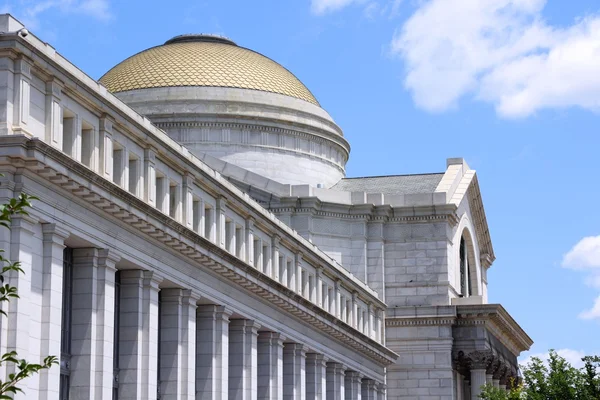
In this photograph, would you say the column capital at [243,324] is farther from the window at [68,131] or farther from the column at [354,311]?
the column at [354,311]

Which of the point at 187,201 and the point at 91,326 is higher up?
the point at 187,201

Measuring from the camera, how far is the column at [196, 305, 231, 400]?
48.6 metres

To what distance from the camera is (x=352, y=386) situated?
6944 centimetres

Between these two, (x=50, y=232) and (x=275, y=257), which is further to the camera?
(x=275, y=257)

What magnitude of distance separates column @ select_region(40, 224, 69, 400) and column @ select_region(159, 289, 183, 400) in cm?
998

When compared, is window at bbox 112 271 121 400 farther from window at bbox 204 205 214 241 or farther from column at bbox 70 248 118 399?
window at bbox 204 205 214 241

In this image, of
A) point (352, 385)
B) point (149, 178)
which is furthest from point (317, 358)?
point (149, 178)

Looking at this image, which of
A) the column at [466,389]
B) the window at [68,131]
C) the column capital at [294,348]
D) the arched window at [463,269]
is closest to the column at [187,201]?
the window at [68,131]

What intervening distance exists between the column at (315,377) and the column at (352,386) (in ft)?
19.1

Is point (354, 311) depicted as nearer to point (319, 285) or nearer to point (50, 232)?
point (319, 285)

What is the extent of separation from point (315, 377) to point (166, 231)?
72.4 feet

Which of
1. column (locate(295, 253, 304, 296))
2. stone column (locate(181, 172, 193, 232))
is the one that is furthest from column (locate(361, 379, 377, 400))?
stone column (locate(181, 172, 193, 232))

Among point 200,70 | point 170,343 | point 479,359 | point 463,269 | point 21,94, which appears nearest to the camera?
point 21,94

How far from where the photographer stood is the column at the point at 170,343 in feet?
148
